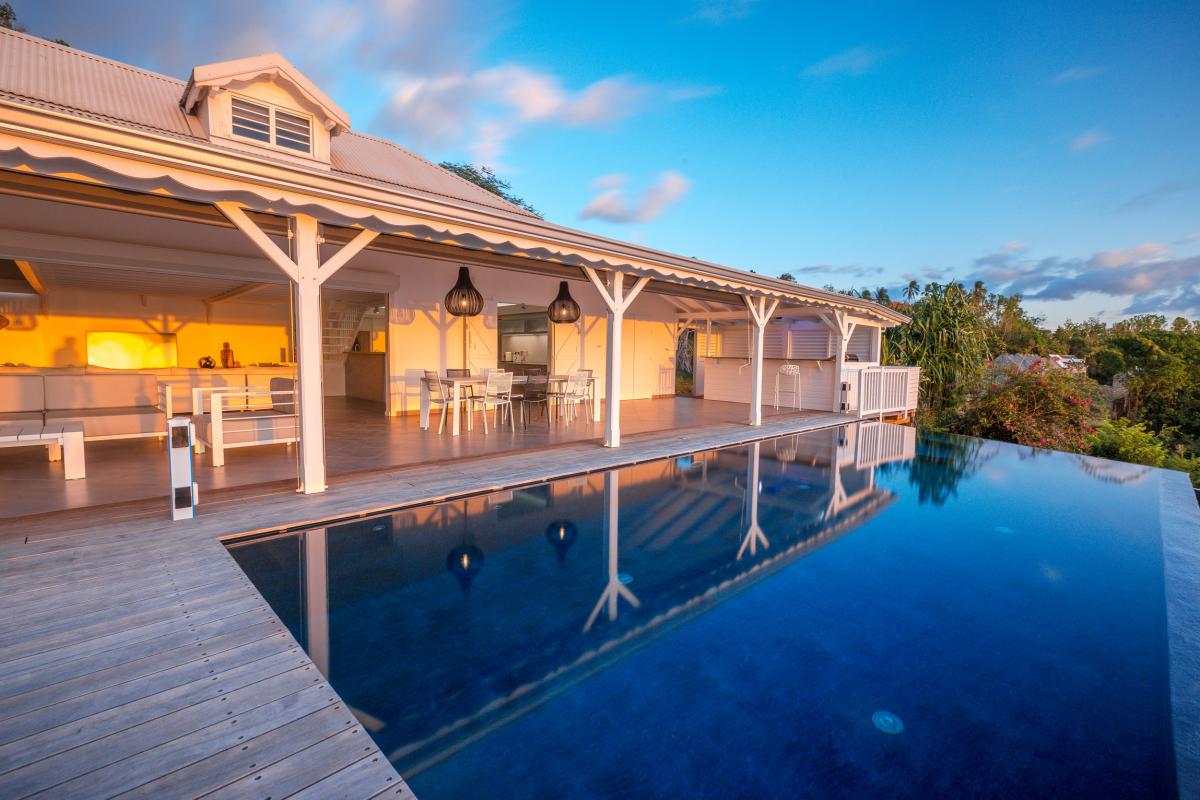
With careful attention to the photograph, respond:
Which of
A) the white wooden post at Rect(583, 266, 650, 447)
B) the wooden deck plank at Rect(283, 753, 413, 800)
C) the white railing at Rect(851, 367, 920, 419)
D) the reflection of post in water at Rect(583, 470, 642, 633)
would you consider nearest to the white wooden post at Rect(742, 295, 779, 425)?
the white wooden post at Rect(583, 266, 650, 447)

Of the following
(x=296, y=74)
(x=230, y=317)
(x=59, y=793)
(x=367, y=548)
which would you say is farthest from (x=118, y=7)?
(x=59, y=793)

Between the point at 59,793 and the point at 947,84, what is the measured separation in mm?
18364

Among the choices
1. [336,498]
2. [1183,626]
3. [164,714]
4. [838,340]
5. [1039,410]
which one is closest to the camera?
[164,714]

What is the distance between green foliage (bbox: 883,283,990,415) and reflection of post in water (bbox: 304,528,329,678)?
1393 centimetres

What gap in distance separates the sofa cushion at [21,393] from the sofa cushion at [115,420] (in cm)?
26

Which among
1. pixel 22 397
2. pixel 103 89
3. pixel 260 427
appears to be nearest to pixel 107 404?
pixel 22 397

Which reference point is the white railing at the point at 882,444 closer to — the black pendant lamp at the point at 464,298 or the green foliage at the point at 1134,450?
the green foliage at the point at 1134,450

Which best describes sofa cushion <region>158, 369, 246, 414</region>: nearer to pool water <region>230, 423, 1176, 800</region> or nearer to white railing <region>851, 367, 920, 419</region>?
pool water <region>230, 423, 1176, 800</region>

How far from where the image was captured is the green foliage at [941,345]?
42.7 feet

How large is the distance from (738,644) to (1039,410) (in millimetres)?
11045

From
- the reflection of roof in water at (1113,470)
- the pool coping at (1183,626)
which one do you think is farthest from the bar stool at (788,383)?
the pool coping at (1183,626)

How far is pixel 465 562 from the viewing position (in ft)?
11.4

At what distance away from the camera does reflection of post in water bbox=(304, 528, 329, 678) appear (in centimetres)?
235

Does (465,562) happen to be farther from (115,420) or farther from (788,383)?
(788,383)
